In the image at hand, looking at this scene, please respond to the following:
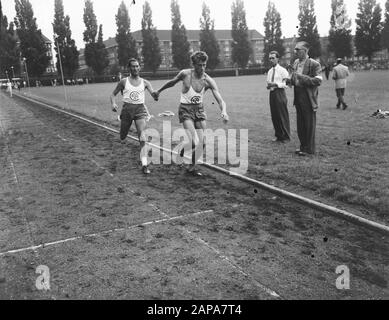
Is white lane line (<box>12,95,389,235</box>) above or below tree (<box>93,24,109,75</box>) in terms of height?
below

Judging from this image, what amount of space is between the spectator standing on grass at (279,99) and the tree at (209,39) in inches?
3059

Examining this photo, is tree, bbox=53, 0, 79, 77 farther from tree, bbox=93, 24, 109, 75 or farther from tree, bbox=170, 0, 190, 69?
tree, bbox=170, 0, 190, 69

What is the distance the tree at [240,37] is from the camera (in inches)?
3499

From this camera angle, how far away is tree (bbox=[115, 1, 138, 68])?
83875mm

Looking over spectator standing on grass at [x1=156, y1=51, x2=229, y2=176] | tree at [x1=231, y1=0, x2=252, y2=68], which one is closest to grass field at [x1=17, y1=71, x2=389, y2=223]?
spectator standing on grass at [x1=156, y1=51, x2=229, y2=176]

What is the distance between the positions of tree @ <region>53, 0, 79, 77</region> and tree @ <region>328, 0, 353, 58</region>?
5186cm

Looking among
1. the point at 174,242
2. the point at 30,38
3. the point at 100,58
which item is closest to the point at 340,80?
the point at 174,242

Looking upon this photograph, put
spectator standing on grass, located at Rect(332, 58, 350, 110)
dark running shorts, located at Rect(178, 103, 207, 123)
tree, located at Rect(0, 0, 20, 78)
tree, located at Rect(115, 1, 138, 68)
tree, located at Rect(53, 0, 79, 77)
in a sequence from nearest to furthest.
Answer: dark running shorts, located at Rect(178, 103, 207, 123) → spectator standing on grass, located at Rect(332, 58, 350, 110) → tree, located at Rect(53, 0, 79, 77) → tree, located at Rect(115, 1, 138, 68) → tree, located at Rect(0, 0, 20, 78)

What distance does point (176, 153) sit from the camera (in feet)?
30.1

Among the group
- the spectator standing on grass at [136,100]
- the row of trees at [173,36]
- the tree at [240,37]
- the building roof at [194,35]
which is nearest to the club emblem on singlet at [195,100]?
the spectator standing on grass at [136,100]

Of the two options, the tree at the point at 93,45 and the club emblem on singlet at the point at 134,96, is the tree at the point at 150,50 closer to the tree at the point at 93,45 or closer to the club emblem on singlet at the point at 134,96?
the tree at the point at 93,45

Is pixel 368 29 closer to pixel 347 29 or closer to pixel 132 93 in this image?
pixel 347 29
